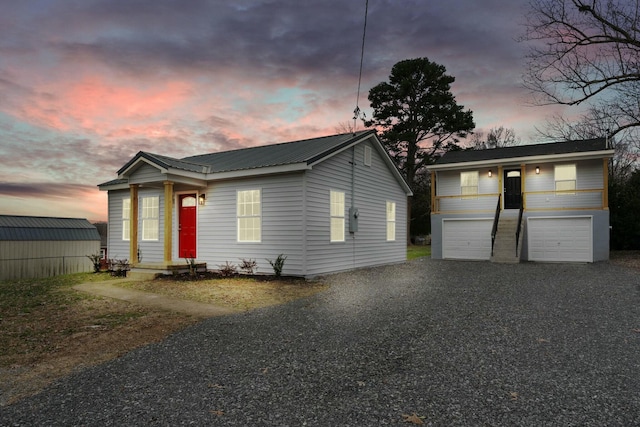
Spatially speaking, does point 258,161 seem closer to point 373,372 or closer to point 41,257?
point 373,372

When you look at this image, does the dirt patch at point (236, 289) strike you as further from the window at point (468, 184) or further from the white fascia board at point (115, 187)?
the window at point (468, 184)

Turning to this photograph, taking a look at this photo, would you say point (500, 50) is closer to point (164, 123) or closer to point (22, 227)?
point (164, 123)

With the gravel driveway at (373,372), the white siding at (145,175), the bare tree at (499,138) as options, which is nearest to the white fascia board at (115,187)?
the white siding at (145,175)

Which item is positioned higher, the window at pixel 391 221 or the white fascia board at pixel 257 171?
the white fascia board at pixel 257 171

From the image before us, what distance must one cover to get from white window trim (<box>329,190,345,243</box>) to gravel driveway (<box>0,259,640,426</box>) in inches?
212

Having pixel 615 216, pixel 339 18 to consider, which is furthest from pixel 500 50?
pixel 615 216

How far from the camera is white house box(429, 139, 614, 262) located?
1814 cm

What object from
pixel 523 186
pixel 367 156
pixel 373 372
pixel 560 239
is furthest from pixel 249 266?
pixel 560 239

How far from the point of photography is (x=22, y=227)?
24469 millimetres

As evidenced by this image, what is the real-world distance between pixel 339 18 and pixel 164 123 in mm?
8402

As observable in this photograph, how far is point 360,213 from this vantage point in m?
14.8

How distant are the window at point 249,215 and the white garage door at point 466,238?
40.5 ft

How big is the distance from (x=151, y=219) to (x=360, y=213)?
7985 mm

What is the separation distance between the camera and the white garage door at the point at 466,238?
2025cm
